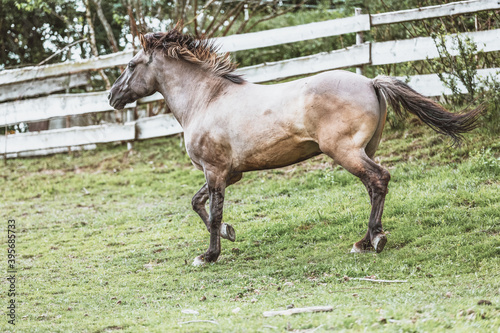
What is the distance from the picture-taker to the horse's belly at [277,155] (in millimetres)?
6382

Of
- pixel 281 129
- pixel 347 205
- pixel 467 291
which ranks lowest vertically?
pixel 347 205

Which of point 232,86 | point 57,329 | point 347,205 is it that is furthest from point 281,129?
point 57,329

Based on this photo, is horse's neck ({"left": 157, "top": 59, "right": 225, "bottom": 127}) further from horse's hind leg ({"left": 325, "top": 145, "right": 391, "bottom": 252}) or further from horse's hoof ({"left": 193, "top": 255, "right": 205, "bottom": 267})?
horse's hind leg ({"left": 325, "top": 145, "right": 391, "bottom": 252})

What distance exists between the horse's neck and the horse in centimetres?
1

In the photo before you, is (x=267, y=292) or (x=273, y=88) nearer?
(x=267, y=292)

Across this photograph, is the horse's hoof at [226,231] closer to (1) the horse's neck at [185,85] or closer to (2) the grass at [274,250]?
(2) the grass at [274,250]

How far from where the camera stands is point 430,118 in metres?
6.26

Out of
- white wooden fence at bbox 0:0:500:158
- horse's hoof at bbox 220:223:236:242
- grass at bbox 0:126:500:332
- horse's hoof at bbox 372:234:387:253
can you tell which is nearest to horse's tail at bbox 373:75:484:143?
grass at bbox 0:126:500:332

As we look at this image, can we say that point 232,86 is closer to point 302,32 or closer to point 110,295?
point 110,295

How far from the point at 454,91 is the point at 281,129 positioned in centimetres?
428

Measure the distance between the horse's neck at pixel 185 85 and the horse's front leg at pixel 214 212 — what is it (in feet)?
2.90

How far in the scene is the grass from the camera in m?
4.71

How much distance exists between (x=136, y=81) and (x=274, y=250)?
2773 mm

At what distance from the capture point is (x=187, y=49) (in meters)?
7.28
